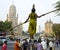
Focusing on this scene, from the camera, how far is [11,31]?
9023 millimetres

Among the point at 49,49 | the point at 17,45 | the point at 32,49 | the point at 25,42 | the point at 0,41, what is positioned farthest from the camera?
the point at 0,41

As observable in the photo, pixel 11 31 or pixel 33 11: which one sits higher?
pixel 33 11

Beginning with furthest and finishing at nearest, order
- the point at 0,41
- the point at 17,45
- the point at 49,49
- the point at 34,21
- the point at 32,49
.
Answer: the point at 0,41, the point at 49,49, the point at 17,45, the point at 32,49, the point at 34,21

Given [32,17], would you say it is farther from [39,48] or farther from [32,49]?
[39,48]

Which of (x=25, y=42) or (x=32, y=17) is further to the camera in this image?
(x=25, y=42)

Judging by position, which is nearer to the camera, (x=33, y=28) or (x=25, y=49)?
(x=33, y=28)

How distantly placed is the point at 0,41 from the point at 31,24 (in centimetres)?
4641

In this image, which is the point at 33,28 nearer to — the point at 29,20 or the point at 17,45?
the point at 29,20

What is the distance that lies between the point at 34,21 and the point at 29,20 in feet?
1.14

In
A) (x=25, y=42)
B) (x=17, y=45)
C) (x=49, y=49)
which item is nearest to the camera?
(x=17, y=45)

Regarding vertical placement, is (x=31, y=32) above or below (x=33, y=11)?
below

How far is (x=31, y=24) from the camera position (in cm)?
874

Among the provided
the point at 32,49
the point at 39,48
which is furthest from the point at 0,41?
the point at 32,49

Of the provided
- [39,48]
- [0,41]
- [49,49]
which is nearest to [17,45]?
[39,48]
